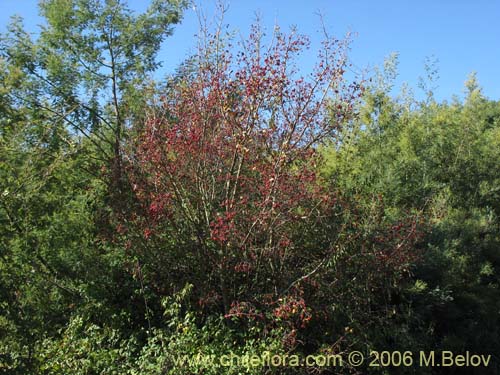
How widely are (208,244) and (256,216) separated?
0.69 metres

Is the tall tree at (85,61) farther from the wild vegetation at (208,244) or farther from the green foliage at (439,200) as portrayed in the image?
the green foliage at (439,200)

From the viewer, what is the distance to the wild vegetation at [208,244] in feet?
17.2

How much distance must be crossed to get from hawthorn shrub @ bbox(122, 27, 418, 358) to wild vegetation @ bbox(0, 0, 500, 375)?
0.02 m

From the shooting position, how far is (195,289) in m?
5.80

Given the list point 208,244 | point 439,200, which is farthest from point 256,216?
point 439,200

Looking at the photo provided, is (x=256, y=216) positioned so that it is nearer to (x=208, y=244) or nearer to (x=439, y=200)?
(x=208, y=244)

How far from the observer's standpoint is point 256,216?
17.7ft

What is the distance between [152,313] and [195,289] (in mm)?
507

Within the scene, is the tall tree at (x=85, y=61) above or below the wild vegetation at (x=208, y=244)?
above

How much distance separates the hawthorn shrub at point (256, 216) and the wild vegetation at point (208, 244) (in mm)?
19

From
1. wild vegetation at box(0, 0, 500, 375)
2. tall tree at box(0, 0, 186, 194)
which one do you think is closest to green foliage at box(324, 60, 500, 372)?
wild vegetation at box(0, 0, 500, 375)

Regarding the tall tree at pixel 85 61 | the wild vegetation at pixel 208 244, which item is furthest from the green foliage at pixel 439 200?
the tall tree at pixel 85 61

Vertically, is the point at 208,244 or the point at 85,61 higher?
the point at 85,61

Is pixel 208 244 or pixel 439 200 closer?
pixel 208 244
